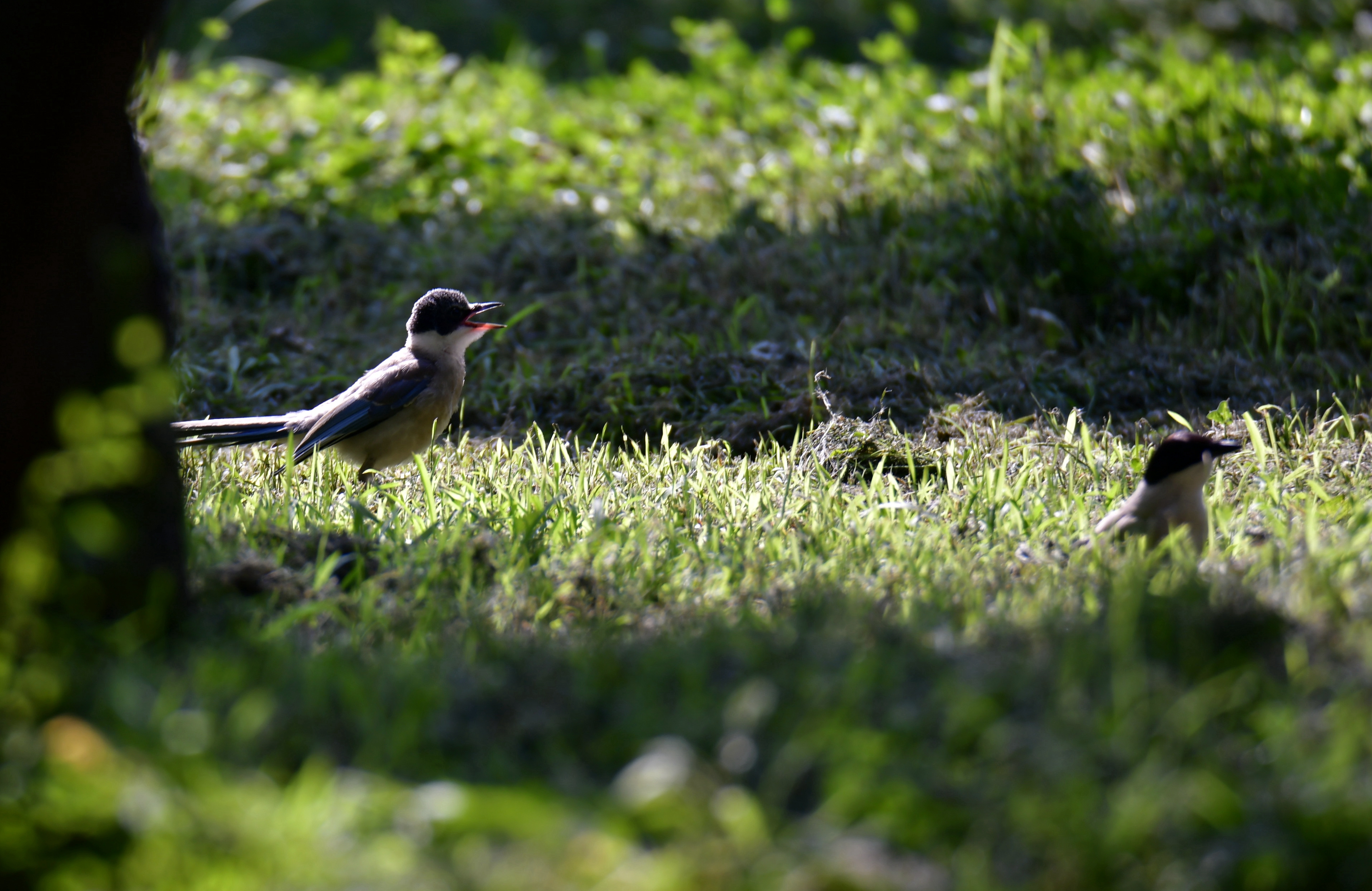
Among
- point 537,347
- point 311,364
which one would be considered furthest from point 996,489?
point 311,364

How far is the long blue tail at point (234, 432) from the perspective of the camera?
5.13 m

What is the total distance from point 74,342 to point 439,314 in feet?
9.78

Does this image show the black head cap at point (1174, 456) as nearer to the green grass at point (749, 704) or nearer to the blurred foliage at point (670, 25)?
the green grass at point (749, 704)

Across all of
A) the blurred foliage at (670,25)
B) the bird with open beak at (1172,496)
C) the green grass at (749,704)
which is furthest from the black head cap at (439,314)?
the blurred foliage at (670,25)

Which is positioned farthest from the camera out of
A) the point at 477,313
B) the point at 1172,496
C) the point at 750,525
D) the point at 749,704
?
the point at 477,313

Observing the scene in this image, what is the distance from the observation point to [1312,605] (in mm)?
3068

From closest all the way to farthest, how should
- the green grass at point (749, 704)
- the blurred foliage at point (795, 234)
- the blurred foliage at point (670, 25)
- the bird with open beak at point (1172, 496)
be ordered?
the green grass at point (749, 704)
the bird with open beak at point (1172, 496)
the blurred foliage at point (795, 234)
the blurred foliage at point (670, 25)

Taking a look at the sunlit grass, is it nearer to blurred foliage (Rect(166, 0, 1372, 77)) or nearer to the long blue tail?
the long blue tail

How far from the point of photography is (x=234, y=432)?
5.44 m

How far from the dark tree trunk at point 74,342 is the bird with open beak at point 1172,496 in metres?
2.71

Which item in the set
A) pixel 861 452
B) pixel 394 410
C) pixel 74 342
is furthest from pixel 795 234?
pixel 74 342

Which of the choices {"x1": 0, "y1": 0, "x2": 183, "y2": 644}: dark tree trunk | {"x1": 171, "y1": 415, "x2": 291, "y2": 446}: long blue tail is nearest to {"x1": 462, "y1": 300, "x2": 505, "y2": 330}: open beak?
{"x1": 171, "y1": 415, "x2": 291, "y2": 446}: long blue tail

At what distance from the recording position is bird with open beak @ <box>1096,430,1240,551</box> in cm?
387

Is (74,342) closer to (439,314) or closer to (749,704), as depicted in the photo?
(749,704)
